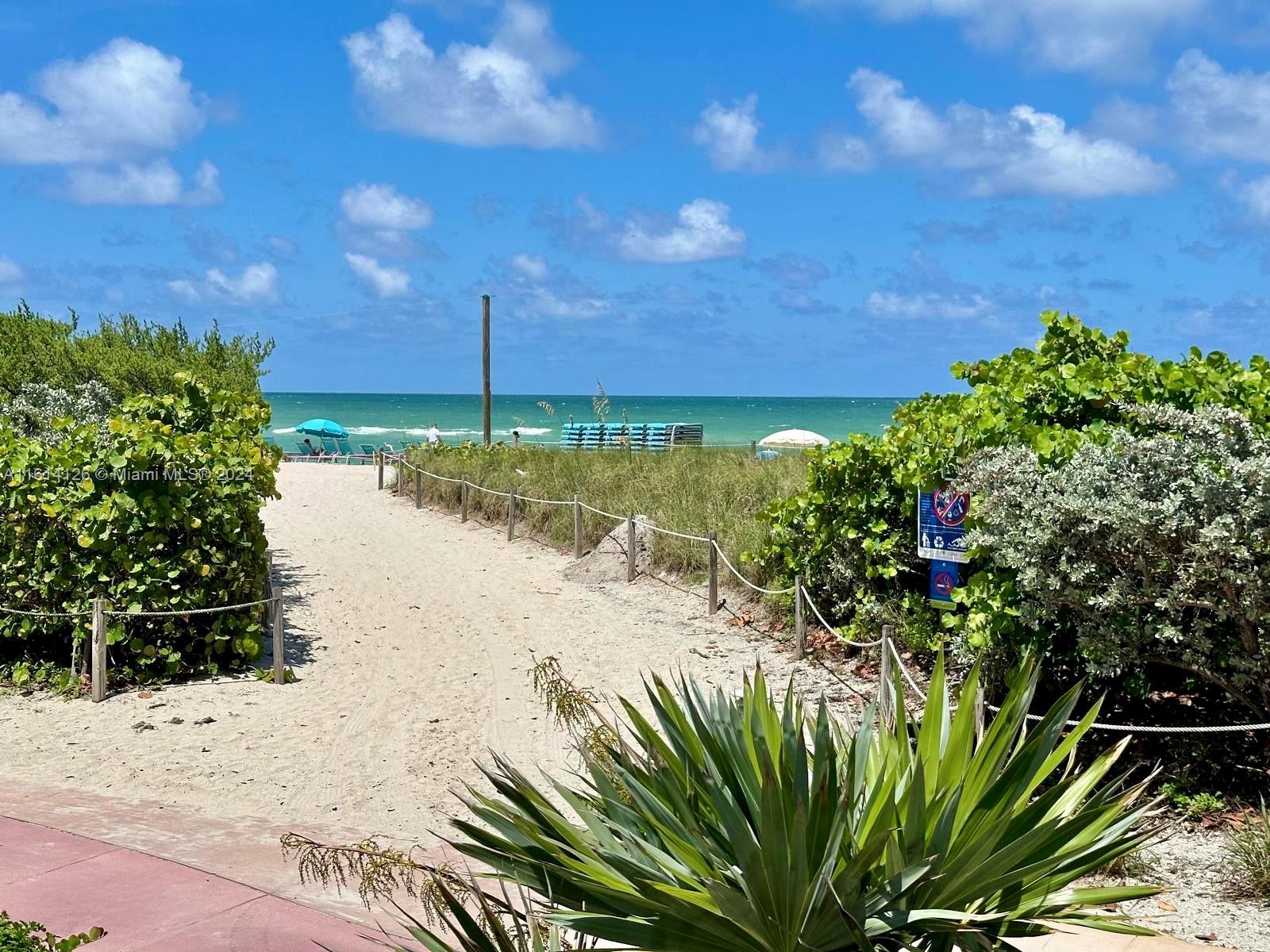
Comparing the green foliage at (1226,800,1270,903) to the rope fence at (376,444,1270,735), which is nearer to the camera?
the green foliage at (1226,800,1270,903)

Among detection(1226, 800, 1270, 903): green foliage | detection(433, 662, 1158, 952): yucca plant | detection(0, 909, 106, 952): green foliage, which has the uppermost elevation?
detection(433, 662, 1158, 952): yucca plant

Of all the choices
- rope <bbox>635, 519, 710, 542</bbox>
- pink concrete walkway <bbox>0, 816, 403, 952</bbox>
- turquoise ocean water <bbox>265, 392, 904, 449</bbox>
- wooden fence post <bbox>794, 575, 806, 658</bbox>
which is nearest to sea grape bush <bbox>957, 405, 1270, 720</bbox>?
wooden fence post <bbox>794, 575, 806, 658</bbox>

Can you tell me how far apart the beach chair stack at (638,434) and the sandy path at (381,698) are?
1428 cm

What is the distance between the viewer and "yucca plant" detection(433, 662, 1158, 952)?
3432 mm

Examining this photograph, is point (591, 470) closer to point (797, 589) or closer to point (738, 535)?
point (738, 535)

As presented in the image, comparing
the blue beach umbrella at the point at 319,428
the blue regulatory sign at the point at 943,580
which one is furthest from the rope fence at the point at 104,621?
the blue beach umbrella at the point at 319,428

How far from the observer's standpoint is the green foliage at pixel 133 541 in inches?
382

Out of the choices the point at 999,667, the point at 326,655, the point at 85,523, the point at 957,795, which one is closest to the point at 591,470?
the point at 326,655

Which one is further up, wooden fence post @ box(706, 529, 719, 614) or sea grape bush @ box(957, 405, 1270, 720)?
sea grape bush @ box(957, 405, 1270, 720)

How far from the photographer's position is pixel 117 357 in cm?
2844

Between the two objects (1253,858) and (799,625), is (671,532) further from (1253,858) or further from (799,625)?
(1253,858)

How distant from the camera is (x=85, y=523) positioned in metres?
9.63

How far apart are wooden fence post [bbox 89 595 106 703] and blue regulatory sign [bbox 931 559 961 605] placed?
21.8 ft

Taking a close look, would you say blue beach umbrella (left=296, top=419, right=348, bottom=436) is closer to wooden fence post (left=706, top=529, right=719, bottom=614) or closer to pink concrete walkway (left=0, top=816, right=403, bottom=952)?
wooden fence post (left=706, top=529, right=719, bottom=614)
